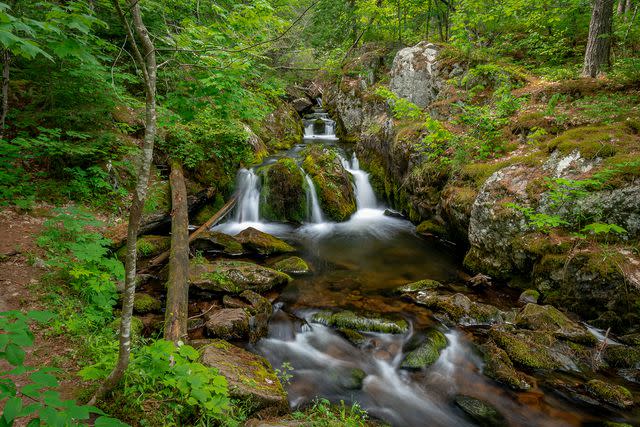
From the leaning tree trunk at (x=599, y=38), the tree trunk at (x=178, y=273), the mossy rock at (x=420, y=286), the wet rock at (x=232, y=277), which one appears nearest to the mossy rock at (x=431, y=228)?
the mossy rock at (x=420, y=286)

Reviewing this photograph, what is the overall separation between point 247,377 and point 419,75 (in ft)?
Answer: 43.8

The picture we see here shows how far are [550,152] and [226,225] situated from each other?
29.9ft

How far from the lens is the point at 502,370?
15.4 feet

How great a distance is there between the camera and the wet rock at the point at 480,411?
13.5ft

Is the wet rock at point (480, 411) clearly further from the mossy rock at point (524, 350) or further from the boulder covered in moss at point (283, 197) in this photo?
the boulder covered in moss at point (283, 197)

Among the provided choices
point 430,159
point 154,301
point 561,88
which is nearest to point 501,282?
point 430,159

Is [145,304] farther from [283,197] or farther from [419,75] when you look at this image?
[419,75]

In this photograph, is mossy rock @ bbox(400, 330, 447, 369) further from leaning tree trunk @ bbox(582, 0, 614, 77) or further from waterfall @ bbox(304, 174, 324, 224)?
leaning tree trunk @ bbox(582, 0, 614, 77)

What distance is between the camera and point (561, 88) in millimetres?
8523

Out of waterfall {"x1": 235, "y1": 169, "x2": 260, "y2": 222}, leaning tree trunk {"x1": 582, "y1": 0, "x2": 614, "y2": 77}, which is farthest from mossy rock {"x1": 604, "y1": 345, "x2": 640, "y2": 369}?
waterfall {"x1": 235, "y1": 169, "x2": 260, "y2": 222}

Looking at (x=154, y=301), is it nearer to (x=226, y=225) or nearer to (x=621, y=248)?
(x=226, y=225)

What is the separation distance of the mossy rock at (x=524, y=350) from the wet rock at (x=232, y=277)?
4284mm

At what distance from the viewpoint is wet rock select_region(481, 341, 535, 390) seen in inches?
179

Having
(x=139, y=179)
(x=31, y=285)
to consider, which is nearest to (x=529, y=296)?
(x=139, y=179)
